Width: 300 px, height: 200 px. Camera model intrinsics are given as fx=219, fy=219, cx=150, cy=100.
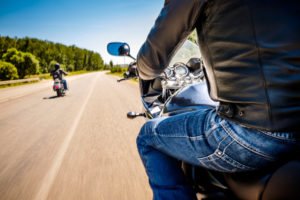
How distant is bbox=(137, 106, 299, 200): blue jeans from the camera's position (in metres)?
0.95

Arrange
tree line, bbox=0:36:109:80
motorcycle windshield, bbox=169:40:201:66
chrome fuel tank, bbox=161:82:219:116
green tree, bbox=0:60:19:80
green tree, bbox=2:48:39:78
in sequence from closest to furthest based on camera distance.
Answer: chrome fuel tank, bbox=161:82:219:116, motorcycle windshield, bbox=169:40:201:66, green tree, bbox=0:60:19:80, tree line, bbox=0:36:109:80, green tree, bbox=2:48:39:78

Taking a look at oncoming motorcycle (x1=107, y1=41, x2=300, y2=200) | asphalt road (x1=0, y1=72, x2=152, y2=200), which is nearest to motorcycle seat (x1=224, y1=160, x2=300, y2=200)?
oncoming motorcycle (x1=107, y1=41, x2=300, y2=200)

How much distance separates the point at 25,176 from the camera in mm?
3031

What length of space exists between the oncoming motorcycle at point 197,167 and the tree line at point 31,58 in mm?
12971

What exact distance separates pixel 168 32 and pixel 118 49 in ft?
3.65

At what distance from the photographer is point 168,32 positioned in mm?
1153

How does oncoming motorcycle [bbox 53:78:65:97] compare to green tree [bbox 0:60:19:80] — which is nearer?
oncoming motorcycle [bbox 53:78:65:97]

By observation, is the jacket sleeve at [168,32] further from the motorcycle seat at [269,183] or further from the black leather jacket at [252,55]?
the motorcycle seat at [269,183]

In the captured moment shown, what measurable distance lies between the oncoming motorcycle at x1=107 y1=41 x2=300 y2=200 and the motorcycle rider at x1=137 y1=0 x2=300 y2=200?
0.09m

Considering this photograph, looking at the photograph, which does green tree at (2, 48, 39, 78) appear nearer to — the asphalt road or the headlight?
the asphalt road

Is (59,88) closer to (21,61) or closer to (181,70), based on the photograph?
(181,70)

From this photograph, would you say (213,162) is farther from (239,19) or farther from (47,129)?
(47,129)

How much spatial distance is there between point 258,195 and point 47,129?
5.25 m

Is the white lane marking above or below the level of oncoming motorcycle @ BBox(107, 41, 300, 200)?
below
